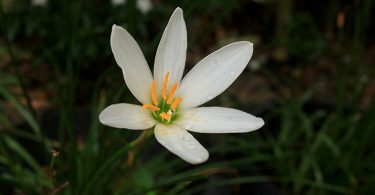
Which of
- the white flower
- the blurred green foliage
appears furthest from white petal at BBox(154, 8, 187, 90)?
the blurred green foliage

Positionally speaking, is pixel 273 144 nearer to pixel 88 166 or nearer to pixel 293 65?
pixel 88 166

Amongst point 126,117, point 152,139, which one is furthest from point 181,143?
point 152,139

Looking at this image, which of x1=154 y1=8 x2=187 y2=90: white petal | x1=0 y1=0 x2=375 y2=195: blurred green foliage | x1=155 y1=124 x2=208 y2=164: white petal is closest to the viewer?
x1=155 y1=124 x2=208 y2=164: white petal

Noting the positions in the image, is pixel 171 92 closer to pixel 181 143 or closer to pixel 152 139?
pixel 181 143

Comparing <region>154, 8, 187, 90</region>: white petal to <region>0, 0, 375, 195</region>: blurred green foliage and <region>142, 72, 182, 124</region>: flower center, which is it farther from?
<region>0, 0, 375, 195</region>: blurred green foliage

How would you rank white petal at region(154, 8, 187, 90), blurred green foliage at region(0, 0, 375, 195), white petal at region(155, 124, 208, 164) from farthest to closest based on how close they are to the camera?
blurred green foliage at region(0, 0, 375, 195) < white petal at region(154, 8, 187, 90) < white petal at region(155, 124, 208, 164)

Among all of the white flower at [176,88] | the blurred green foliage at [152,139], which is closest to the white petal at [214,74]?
the white flower at [176,88]

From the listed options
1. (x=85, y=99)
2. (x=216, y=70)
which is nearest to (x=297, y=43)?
(x=85, y=99)

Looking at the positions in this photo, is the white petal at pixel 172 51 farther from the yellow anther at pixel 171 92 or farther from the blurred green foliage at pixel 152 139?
the blurred green foliage at pixel 152 139
